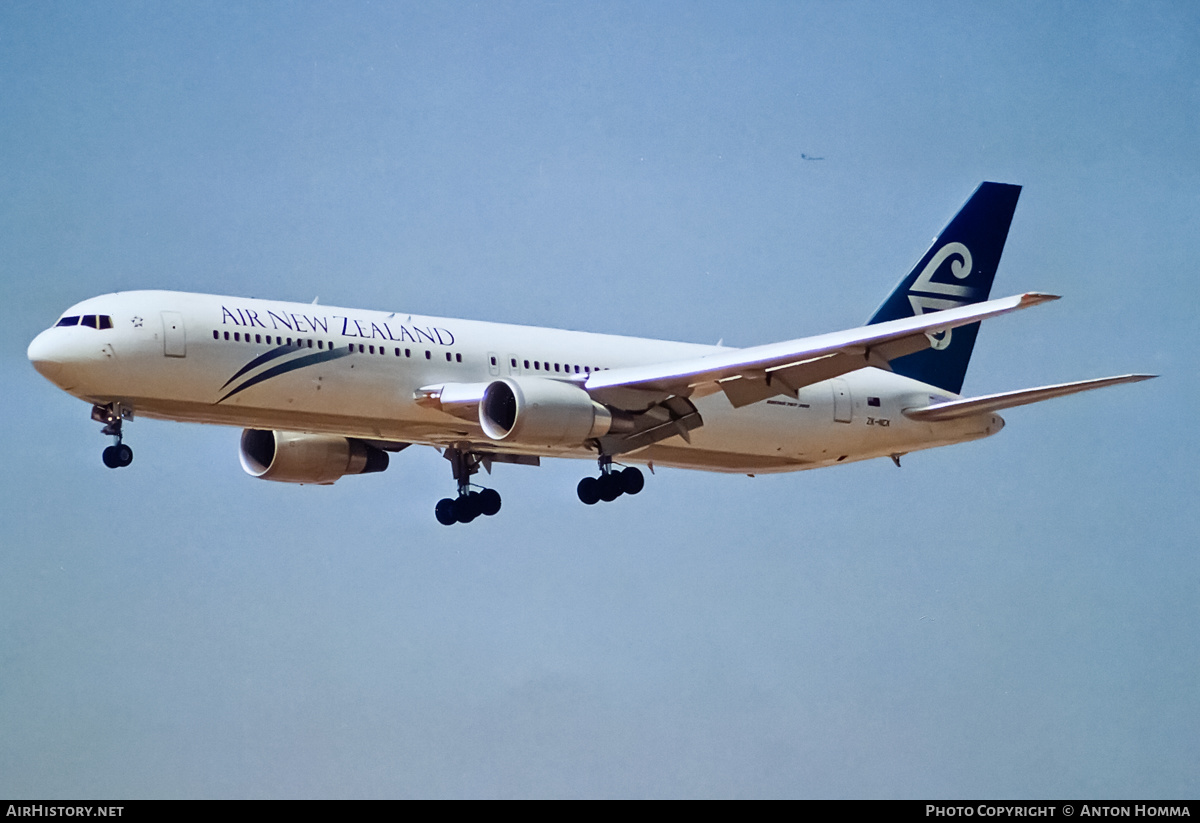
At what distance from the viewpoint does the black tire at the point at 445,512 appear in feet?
155

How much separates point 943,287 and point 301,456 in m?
18.0

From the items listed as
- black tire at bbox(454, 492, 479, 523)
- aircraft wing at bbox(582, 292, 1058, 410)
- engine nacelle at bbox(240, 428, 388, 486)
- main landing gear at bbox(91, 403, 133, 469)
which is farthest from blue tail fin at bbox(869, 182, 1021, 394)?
main landing gear at bbox(91, 403, 133, 469)

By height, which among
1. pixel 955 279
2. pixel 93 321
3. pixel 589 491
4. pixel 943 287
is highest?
pixel 955 279

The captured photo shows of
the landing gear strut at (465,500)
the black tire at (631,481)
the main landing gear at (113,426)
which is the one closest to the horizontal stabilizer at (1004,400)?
the black tire at (631,481)

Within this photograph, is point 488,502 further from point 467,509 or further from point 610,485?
point 610,485

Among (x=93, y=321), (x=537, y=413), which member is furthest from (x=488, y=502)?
(x=93, y=321)

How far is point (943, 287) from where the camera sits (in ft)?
162

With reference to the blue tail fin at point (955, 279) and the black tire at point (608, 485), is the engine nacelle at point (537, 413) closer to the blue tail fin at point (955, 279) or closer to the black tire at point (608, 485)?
the black tire at point (608, 485)

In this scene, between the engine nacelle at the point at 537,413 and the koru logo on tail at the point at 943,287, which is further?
the koru logo on tail at the point at 943,287

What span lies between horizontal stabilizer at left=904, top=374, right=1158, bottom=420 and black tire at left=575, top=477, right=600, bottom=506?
8.55 meters

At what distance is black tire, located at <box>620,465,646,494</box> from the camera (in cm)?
4362

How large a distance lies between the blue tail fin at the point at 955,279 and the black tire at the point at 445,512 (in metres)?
12.4
